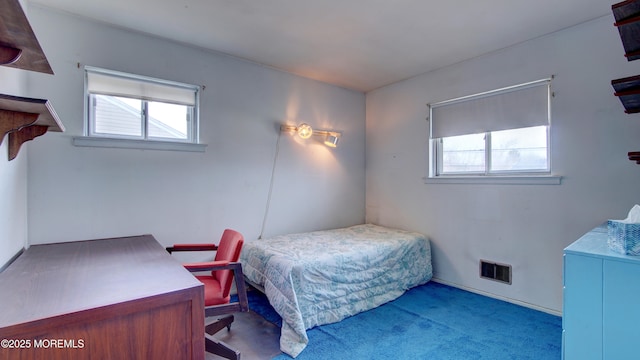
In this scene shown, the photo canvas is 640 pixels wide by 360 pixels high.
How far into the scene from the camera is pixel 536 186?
2.76 metres

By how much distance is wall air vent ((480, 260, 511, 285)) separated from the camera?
2953 millimetres

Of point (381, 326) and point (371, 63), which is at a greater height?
point (371, 63)

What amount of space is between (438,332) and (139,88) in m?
3.31

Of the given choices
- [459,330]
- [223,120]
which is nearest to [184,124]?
[223,120]

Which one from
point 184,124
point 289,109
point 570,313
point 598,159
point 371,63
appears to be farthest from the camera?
point 289,109

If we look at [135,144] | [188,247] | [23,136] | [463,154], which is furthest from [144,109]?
[463,154]

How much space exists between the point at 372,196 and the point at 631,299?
3.08 metres

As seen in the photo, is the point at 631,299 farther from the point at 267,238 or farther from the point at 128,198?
the point at 128,198

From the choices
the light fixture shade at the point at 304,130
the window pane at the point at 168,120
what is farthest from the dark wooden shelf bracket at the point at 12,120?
the light fixture shade at the point at 304,130

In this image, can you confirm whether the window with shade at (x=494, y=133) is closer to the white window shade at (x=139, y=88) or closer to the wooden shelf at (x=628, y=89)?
the wooden shelf at (x=628, y=89)

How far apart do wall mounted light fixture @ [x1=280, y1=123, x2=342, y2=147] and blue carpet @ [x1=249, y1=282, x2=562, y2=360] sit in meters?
1.91

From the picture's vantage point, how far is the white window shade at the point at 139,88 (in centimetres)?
247

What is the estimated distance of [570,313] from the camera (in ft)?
4.78

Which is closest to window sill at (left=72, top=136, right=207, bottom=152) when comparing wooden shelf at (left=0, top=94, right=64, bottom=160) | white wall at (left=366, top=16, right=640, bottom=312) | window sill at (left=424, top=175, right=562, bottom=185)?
wooden shelf at (left=0, top=94, right=64, bottom=160)
